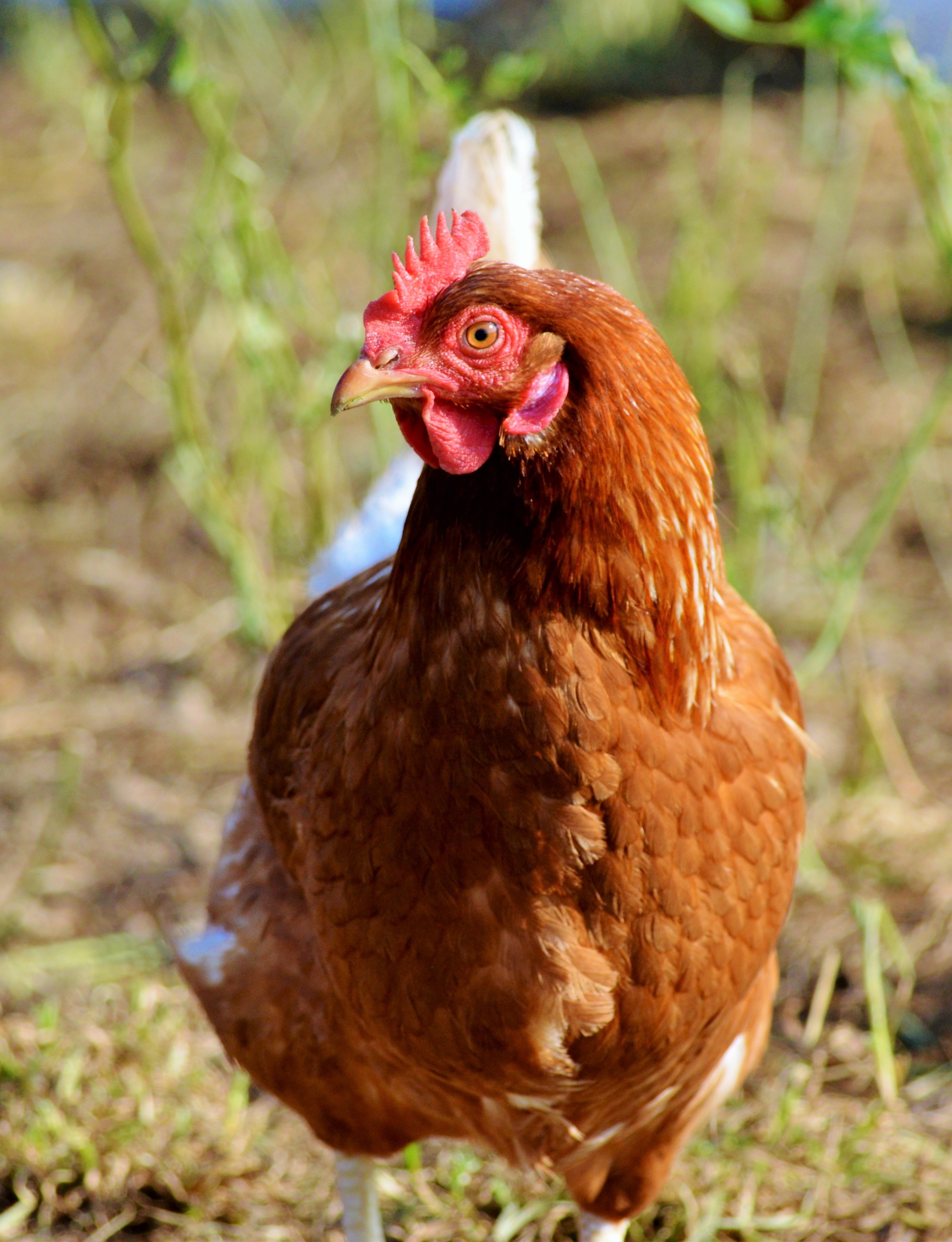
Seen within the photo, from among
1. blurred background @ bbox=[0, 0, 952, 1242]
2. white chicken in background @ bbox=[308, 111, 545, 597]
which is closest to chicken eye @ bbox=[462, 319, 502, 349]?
white chicken in background @ bbox=[308, 111, 545, 597]

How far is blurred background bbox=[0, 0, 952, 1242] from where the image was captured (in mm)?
2670

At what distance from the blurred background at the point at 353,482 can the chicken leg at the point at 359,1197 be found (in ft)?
0.65

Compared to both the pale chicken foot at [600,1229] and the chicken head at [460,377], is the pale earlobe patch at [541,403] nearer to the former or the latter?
the chicken head at [460,377]

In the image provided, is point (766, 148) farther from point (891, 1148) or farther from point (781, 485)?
point (891, 1148)

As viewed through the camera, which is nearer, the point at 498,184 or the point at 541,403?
the point at 541,403

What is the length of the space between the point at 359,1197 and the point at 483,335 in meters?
1.66

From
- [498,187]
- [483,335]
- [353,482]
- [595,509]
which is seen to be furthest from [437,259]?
[353,482]

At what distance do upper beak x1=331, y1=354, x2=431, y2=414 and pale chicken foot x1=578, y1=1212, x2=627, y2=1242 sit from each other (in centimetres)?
154

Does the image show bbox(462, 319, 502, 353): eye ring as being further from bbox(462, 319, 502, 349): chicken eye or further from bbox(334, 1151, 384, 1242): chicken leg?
bbox(334, 1151, 384, 1242): chicken leg

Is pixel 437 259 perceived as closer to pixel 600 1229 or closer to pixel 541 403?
pixel 541 403

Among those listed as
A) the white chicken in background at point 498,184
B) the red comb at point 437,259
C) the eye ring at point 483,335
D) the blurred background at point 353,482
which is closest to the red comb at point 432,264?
the red comb at point 437,259

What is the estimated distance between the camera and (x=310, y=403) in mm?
3295

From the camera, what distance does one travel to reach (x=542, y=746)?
1631 mm

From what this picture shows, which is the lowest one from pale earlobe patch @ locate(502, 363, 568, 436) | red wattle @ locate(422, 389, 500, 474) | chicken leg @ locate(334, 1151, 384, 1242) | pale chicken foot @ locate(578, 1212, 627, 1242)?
chicken leg @ locate(334, 1151, 384, 1242)
